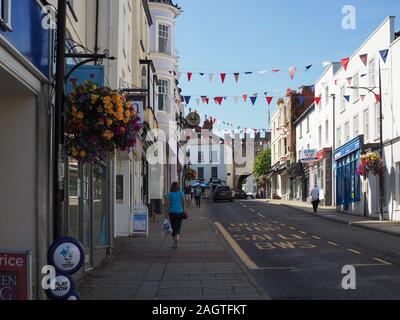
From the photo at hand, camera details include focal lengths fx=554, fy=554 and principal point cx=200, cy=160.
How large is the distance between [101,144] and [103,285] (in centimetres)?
294

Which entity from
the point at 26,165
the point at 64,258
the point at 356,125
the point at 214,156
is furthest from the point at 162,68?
the point at 214,156

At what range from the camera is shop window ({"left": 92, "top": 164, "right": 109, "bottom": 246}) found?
12.0m

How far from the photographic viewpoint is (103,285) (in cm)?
904

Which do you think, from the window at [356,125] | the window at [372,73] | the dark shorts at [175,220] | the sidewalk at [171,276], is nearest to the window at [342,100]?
the window at [356,125]

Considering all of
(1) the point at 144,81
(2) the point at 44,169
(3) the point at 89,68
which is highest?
(1) the point at 144,81

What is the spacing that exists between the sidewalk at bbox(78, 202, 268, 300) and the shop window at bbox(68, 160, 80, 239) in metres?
0.91

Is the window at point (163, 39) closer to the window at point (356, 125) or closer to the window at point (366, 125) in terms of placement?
the window at point (356, 125)

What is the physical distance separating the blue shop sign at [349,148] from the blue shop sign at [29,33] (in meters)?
24.8

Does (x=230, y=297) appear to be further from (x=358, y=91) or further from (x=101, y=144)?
(x=358, y=91)

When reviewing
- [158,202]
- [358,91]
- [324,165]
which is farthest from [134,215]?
[324,165]

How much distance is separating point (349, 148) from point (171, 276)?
24567 millimetres

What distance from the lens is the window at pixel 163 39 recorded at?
3219 cm
